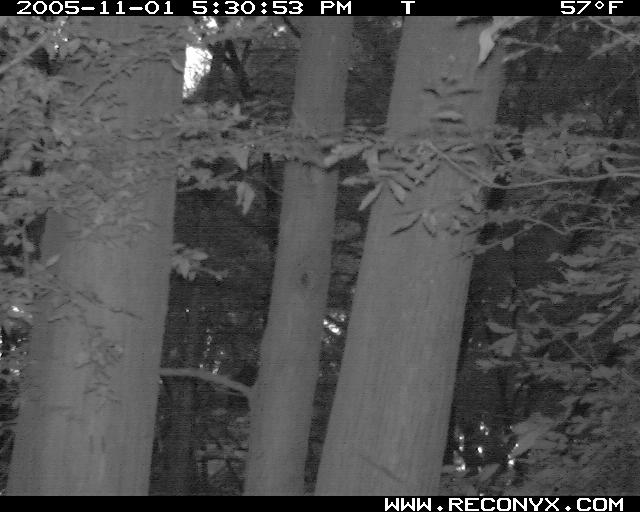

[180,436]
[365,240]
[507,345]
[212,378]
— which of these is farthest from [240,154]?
[180,436]

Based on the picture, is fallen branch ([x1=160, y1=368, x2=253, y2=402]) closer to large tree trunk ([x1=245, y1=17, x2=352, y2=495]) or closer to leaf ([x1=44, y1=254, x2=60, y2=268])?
large tree trunk ([x1=245, y1=17, x2=352, y2=495])

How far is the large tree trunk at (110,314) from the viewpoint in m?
5.21

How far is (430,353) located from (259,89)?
8472mm

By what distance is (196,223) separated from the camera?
43.2 ft

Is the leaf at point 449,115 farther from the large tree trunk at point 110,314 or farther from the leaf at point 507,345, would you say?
the large tree trunk at point 110,314

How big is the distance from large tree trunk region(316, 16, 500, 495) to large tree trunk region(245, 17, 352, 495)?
3557 millimetres

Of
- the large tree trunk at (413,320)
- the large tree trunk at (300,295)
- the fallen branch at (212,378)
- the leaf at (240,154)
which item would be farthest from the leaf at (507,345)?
the fallen branch at (212,378)

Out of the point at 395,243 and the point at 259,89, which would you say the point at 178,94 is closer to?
the point at 395,243

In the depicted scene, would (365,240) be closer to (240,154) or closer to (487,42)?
(240,154)

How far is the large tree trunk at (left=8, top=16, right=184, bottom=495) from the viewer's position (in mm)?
5211

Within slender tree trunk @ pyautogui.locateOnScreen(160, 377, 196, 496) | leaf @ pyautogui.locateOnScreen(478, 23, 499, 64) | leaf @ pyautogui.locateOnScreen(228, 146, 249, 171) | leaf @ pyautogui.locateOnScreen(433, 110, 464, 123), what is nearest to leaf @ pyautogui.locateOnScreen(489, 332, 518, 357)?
leaf @ pyautogui.locateOnScreen(433, 110, 464, 123)

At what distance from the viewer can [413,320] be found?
4.87 m

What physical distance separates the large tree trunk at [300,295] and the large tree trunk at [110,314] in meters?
3.07
